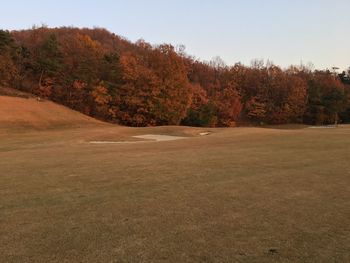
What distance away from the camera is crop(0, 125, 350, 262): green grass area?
5676 mm

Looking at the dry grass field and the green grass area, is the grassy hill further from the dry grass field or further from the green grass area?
the green grass area

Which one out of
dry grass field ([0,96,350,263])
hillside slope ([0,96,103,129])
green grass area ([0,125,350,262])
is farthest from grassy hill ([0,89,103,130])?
green grass area ([0,125,350,262])

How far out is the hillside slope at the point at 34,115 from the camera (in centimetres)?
4516

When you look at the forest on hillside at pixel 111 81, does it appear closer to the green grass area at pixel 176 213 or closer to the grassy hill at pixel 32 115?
the grassy hill at pixel 32 115

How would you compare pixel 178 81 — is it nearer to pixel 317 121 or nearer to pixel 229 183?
pixel 317 121

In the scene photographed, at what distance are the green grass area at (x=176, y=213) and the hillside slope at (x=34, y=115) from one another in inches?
1282

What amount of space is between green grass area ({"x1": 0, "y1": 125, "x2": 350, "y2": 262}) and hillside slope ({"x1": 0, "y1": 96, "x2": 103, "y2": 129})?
1282 inches

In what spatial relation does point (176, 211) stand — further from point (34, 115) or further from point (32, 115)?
point (34, 115)

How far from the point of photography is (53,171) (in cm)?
1329

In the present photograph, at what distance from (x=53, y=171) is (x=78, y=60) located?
62234mm

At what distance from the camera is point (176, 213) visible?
7.66 metres

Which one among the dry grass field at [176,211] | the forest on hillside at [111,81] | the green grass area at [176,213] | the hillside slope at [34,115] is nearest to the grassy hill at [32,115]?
the hillside slope at [34,115]

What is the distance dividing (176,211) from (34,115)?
147 feet

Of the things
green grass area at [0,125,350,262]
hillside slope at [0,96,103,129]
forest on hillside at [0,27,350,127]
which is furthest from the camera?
forest on hillside at [0,27,350,127]
